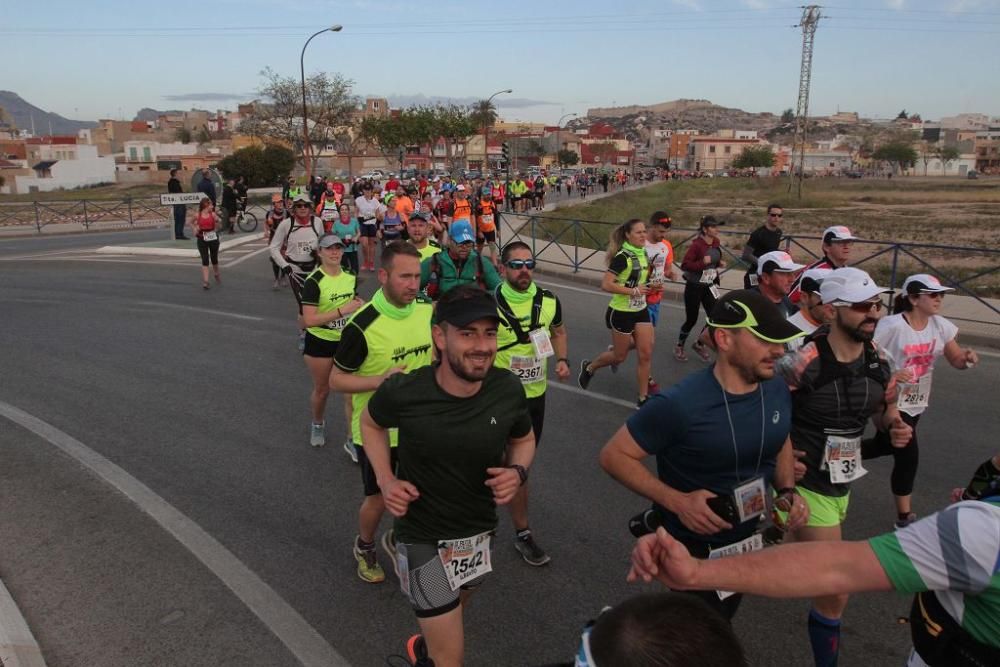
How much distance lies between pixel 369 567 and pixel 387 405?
169 cm

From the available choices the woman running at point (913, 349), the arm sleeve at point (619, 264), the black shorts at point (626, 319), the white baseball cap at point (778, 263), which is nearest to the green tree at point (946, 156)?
the black shorts at point (626, 319)

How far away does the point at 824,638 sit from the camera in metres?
3.17

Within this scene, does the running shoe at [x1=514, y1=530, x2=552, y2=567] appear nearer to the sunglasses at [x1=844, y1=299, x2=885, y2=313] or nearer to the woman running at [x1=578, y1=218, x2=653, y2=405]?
the sunglasses at [x1=844, y1=299, x2=885, y2=313]

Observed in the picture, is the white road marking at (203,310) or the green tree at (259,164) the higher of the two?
the green tree at (259,164)

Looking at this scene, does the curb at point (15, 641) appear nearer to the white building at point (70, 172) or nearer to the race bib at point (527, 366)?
the race bib at point (527, 366)

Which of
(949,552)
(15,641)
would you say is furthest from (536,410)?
(949,552)

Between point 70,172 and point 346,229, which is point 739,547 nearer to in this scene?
point 346,229

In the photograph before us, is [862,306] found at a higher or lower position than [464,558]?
higher

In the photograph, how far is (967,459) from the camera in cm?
578

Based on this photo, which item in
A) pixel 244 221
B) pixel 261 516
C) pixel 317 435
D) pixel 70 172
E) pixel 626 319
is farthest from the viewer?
pixel 70 172

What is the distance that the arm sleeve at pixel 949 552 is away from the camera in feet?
5.10

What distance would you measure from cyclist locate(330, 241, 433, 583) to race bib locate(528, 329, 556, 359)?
0.73 metres

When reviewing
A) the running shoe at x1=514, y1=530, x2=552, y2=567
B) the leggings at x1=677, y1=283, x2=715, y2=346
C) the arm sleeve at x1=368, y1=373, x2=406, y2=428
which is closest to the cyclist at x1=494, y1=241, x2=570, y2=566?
the running shoe at x1=514, y1=530, x2=552, y2=567

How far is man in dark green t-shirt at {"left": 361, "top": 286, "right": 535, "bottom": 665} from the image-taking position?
2.76 meters
